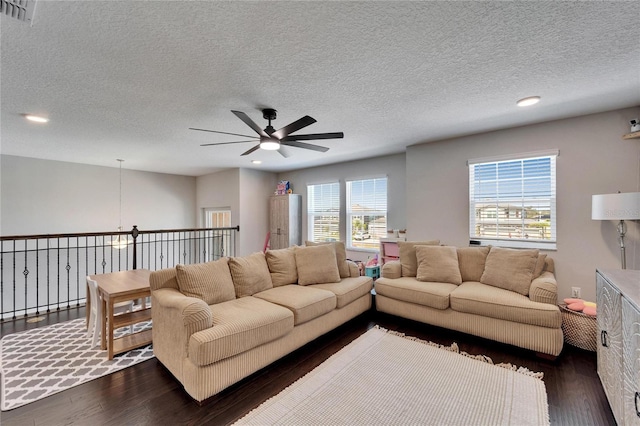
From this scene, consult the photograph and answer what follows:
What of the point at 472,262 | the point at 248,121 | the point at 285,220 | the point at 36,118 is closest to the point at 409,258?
the point at 472,262

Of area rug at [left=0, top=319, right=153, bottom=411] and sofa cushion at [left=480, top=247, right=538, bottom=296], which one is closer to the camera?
area rug at [left=0, top=319, right=153, bottom=411]

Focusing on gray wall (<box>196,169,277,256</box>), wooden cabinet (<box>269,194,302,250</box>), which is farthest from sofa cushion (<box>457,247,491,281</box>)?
gray wall (<box>196,169,277,256</box>)

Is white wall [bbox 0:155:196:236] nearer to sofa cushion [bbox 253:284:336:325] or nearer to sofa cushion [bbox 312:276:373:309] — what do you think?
sofa cushion [bbox 253:284:336:325]

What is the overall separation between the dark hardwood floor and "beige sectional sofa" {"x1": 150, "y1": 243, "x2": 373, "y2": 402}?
0.38 ft

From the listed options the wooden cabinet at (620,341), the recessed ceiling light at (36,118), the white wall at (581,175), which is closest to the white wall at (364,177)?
the white wall at (581,175)

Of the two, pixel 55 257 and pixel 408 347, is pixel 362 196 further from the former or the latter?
pixel 55 257

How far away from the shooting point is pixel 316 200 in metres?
6.61

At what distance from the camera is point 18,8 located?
1523mm

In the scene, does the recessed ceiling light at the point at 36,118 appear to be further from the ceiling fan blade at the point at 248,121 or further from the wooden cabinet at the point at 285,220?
the wooden cabinet at the point at 285,220

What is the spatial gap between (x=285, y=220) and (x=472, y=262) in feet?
13.7

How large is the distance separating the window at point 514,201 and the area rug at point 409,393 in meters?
1.94

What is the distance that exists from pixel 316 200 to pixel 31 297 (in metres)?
5.85

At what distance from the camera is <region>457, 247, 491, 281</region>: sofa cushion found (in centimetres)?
339

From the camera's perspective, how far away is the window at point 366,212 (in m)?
5.51
